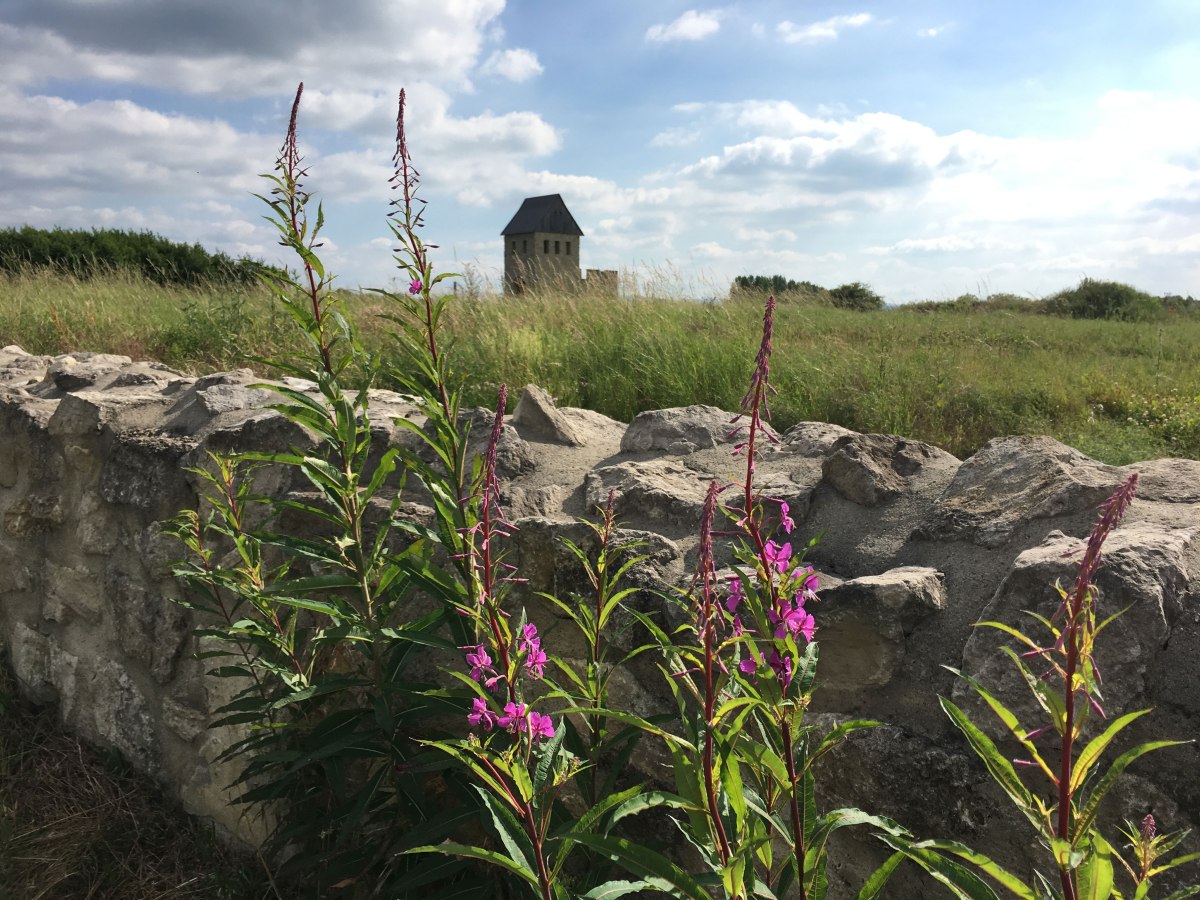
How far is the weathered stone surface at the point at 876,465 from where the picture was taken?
2176mm

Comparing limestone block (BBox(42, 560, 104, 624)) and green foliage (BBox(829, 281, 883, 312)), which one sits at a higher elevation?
green foliage (BBox(829, 281, 883, 312))

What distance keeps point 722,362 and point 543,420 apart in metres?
2.71

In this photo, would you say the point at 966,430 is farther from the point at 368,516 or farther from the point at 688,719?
the point at 688,719

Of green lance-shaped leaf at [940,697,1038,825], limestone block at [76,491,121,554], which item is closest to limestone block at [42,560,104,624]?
limestone block at [76,491,121,554]

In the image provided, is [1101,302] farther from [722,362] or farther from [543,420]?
[543,420]

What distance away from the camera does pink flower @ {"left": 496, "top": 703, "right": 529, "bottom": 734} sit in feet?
3.96

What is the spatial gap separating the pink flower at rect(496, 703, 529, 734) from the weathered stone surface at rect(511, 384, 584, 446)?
1648 mm

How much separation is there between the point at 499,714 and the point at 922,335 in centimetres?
917

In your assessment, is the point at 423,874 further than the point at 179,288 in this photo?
No

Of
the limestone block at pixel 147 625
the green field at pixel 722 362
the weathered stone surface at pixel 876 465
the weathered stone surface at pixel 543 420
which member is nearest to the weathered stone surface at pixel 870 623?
the weathered stone surface at pixel 876 465

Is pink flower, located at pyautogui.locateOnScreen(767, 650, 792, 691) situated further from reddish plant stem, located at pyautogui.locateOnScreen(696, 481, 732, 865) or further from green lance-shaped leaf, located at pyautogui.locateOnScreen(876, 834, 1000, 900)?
green lance-shaped leaf, located at pyautogui.locateOnScreen(876, 834, 1000, 900)

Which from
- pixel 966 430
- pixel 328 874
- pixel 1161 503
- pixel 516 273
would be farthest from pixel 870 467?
pixel 516 273

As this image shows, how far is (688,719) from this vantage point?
131 cm

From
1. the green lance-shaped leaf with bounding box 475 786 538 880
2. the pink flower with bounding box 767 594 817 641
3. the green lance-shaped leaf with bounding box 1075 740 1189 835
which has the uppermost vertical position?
the pink flower with bounding box 767 594 817 641
